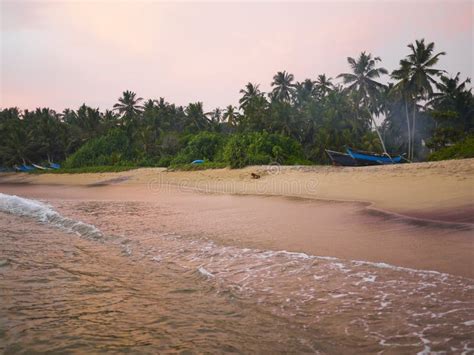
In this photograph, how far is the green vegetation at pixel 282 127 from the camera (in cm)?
3141

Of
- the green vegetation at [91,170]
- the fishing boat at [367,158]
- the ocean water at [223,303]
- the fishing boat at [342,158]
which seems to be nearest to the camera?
the ocean water at [223,303]

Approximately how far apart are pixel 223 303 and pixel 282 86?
166ft

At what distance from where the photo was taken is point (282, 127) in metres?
39.0

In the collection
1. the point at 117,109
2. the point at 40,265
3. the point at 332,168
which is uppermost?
the point at 117,109

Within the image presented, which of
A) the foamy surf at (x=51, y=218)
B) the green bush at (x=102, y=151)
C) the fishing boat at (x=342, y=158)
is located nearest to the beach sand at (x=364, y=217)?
the foamy surf at (x=51, y=218)

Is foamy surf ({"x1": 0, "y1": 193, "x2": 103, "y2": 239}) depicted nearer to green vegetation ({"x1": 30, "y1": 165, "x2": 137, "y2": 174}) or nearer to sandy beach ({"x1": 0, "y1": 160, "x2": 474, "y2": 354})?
sandy beach ({"x1": 0, "y1": 160, "x2": 474, "y2": 354})

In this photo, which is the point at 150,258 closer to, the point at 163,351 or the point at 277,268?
the point at 277,268

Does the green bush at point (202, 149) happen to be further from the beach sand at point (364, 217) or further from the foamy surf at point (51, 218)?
the foamy surf at point (51, 218)

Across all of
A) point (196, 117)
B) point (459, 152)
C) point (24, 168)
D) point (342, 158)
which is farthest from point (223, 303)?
point (24, 168)

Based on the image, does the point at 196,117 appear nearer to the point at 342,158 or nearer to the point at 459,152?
the point at 342,158

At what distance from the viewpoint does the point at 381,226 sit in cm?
786

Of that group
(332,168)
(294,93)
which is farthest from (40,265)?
(294,93)

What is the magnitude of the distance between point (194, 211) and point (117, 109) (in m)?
48.2

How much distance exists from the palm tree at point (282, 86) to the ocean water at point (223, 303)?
4789 cm
